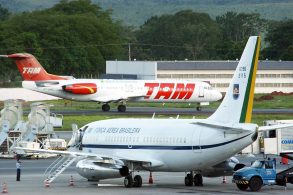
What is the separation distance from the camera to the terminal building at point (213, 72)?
136875 mm

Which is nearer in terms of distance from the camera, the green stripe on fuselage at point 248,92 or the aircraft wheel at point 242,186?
the green stripe on fuselage at point 248,92

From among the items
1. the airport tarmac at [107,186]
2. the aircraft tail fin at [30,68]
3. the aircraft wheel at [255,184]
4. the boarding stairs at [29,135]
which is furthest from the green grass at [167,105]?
the aircraft wheel at [255,184]

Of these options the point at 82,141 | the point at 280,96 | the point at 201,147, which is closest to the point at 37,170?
the point at 82,141

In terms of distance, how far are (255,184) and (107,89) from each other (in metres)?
A: 61.8

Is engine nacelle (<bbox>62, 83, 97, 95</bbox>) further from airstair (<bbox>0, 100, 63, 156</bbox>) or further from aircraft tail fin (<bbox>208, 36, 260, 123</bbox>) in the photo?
aircraft tail fin (<bbox>208, 36, 260, 123</bbox>)

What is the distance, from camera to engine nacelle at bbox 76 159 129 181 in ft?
151

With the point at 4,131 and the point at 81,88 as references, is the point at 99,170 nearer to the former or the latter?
the point at 4,131

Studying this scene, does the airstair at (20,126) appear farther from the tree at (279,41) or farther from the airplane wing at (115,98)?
the tree at (279,41)

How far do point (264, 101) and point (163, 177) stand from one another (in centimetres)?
6656

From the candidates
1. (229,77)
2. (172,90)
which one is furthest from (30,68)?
(229,77)

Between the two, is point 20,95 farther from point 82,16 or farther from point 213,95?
point 82,16

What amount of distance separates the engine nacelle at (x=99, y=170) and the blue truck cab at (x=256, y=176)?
5.73m

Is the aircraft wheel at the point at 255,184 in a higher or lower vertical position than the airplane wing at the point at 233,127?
lower

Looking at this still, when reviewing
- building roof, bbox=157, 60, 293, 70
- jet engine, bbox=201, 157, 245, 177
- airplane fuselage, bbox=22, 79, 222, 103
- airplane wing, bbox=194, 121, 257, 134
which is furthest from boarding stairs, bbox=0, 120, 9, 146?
building roof, bbox=157, 60, 293, 70
